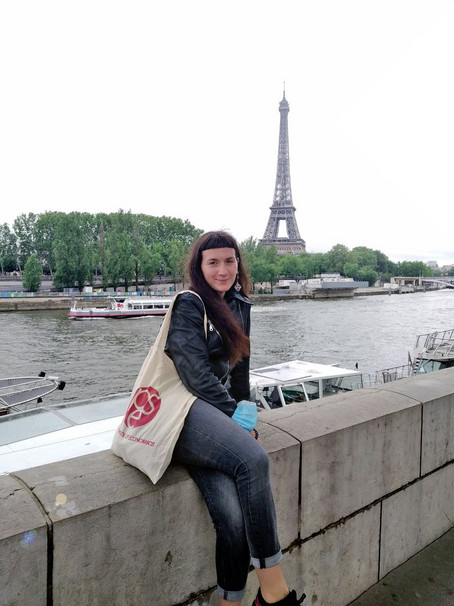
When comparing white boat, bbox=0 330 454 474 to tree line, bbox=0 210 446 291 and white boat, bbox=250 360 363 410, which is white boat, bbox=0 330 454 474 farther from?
tree line, bbox=0 210 446 291

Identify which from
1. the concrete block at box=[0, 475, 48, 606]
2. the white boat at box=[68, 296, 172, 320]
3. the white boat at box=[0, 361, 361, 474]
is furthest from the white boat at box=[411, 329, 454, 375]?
the white boat at box=[68, 296, 172, 320]

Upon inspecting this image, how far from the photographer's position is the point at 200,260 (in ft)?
8.82

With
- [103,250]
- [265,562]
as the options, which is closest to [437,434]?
[265,562]

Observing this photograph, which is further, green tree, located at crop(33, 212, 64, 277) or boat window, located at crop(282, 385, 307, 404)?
green tree, located at crop(33, 212, 64, 277)

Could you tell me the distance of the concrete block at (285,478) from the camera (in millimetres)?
2410

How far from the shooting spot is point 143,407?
215 centimetres

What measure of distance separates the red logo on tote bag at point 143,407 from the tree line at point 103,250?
60.4 m

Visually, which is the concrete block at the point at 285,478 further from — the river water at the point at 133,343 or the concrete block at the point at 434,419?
the river water at the point at 133,343

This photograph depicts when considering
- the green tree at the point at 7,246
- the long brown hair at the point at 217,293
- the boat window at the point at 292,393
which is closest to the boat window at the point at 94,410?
the long brown hair at the point at 217,293

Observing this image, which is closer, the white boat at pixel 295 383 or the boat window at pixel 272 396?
the white boat at pixel 295 383

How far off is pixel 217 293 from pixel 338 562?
1547 millimetres

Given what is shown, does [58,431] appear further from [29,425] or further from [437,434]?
[437,434]

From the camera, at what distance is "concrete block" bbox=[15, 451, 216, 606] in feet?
5.94

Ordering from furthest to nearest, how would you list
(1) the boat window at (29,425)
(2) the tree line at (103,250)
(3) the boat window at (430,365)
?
(2) the tree line at (103,250)
(3) the boat window at (430,365)
(1) the boat window at (29,425)
